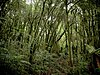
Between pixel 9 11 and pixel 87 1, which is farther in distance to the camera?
pixel 87 1

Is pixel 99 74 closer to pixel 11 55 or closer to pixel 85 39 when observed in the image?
pixel 85 39

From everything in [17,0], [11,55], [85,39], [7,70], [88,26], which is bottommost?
[7,70]

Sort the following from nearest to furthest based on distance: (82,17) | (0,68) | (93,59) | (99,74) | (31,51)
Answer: (0,68)
(31,51)
(99,74)
(93,59)
(82,17)

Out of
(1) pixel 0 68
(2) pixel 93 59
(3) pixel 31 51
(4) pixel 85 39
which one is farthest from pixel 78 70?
(1) pixel 0 68

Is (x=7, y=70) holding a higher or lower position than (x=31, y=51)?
lower

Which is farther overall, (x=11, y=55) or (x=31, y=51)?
(x=31, y=51)

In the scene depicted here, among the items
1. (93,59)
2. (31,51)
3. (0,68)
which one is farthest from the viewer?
(93,59)

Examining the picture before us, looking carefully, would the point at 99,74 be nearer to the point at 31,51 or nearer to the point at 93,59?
the point at 93,59

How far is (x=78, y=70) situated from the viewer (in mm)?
7270

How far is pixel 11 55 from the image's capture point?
505 cm

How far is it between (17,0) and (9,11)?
60 cm

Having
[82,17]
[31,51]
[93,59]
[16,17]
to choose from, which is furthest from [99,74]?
[16,17]

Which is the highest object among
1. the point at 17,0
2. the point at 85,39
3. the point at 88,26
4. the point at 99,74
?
the point at 17,0

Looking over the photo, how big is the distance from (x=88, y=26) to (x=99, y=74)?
12.3 feet
